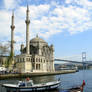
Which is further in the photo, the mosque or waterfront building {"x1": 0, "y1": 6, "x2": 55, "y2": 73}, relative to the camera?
the mosque

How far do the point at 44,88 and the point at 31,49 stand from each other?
7841cm

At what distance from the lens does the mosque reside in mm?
93844

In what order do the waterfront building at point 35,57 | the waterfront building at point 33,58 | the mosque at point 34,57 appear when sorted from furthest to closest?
the waterfront building at point 35,57 < the mosque at point 34,57 < the waterfront building at point 33,58

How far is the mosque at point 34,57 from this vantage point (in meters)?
93.8

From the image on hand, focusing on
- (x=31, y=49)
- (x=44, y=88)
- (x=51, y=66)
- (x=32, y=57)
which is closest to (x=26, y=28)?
(x=32, y=57)

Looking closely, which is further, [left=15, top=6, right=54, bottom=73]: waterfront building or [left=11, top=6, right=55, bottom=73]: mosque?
[left=15, top=6, right=54, bottom=73]: waterfront building

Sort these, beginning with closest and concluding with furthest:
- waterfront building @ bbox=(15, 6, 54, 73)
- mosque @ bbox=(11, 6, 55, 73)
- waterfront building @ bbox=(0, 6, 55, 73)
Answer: waterfront building @ bbox=(0, 6, 55, 73) < mosque @ bbox=(11, 6, 55, 73) < waterfront building @ bbox=(15, 6, 54, 73)

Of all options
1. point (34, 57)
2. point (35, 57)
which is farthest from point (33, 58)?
point (35, 57)

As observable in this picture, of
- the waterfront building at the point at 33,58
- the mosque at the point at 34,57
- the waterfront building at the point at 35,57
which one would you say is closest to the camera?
the waterfront building at the point at 33,58

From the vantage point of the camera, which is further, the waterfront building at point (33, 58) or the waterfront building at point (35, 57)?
the waterfront building at point (35, 57)

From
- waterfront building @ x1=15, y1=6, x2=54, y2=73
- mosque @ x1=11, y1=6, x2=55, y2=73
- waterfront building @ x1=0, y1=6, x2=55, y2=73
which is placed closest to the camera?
waterfront building @ x1=0, y1=6, x2=55, y2=73

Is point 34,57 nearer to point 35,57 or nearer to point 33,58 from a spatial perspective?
point 35,57

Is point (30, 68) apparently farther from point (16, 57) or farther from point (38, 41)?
point (38, 41)

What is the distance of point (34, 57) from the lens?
99375 millimetres
